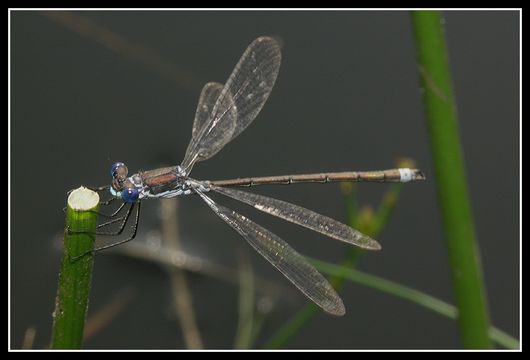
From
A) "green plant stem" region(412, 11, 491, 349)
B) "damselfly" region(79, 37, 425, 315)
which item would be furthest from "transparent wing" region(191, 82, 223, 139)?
"green plant stem" region(412, 11, 491, 349)

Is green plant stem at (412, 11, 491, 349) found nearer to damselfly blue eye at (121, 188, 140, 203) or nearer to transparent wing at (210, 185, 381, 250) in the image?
transparent wing at (210, 185, 381, 250)

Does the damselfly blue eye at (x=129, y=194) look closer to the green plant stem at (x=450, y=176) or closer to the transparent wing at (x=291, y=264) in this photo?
the transparent wing at (x=291, y=264)

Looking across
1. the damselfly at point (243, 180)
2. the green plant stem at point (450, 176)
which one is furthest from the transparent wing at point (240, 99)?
the green plant stem at point (450, 176)

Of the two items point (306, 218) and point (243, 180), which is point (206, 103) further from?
point (306, 218)

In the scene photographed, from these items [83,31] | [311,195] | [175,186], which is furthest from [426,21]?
[83,31]

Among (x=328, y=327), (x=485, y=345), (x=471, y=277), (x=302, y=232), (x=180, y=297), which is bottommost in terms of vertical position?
(x=485, y=345)

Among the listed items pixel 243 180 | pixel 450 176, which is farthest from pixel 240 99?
pixel 450 176

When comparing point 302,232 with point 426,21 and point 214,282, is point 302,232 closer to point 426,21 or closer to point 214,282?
point 214,282
